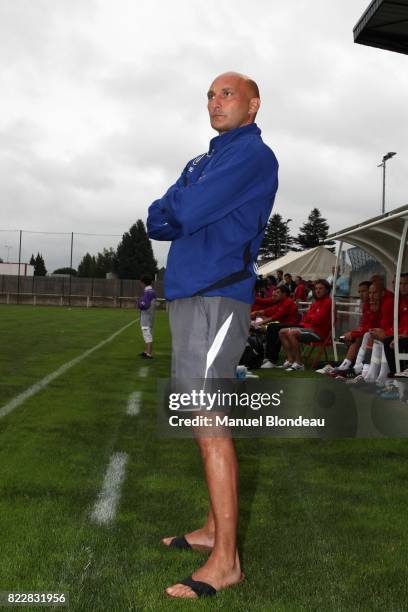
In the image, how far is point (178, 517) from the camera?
Answer: 3.96 metres

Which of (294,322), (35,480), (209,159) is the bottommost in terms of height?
(35,480)

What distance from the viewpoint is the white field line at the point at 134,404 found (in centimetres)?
739

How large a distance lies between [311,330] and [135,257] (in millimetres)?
105435

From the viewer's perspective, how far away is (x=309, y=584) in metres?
3.09

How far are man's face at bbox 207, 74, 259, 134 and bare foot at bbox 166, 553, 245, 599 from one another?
177 cm

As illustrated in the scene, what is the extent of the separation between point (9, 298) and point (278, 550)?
158ft

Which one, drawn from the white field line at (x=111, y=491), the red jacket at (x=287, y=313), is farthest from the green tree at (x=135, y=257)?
the white field line at (x=111, y=491)

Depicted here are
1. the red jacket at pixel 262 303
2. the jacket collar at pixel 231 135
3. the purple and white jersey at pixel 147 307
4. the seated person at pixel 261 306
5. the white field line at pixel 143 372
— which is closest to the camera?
the jacket collar at pixel 231 135

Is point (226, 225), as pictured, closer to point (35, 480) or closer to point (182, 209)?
point (182, 209)

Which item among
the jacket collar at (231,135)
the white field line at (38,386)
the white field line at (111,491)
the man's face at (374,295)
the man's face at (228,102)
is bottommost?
the white field line at (111,491)

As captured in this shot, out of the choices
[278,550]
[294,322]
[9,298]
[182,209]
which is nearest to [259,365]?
[294,322]

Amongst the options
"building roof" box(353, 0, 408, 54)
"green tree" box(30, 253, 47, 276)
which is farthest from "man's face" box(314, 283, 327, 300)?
"green tree" box(30, 253, 47, 276)

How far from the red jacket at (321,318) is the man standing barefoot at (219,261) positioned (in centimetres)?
944

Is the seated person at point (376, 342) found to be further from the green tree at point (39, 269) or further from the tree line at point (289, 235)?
the tree line at point (289, 235)
